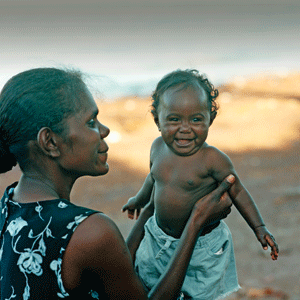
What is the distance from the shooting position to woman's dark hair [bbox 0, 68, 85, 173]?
1.53m

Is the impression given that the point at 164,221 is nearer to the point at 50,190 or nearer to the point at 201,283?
the point at 201,283

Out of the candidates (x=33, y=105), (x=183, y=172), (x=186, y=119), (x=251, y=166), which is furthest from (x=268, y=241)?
(x=251, y=166)

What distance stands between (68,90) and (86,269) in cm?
70

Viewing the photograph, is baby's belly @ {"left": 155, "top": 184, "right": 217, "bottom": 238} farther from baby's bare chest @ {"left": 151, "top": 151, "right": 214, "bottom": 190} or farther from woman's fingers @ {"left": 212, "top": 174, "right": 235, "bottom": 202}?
woman's fingers @ {"left": 212, "top": 174, "right": 235, "bottom": 202}

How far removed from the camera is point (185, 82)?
2209 mm

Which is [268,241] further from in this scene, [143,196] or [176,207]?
[143,196]

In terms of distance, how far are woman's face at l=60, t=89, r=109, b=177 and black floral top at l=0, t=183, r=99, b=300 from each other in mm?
189

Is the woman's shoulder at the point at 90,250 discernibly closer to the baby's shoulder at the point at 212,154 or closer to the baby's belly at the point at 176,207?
the baby's belly at the point at 176,207

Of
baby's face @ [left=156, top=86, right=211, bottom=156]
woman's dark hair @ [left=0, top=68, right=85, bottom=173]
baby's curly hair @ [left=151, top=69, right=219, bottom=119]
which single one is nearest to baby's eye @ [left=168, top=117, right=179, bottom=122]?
baby's face @ [left=156, top=86, right=211, bottom=156]

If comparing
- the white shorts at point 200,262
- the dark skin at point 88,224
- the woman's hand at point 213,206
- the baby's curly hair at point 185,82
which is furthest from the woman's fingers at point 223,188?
the baby's curly hair at point 185,82

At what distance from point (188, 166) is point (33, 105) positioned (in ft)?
3.23

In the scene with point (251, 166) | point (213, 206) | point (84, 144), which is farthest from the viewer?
point (251, 166)

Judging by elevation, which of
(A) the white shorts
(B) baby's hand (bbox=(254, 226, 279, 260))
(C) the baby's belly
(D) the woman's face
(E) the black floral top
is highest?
(D) the woman's face

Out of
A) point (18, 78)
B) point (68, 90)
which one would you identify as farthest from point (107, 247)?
point (18, 78)
